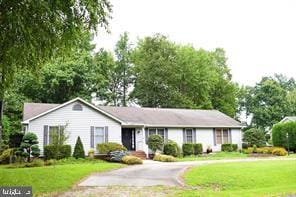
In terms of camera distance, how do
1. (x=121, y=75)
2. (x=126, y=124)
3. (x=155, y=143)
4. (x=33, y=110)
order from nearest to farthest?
(x=33, y=110) < (x=126, y=124) < (x=155, y=143) < (x=121, y=75)

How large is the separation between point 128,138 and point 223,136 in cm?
923

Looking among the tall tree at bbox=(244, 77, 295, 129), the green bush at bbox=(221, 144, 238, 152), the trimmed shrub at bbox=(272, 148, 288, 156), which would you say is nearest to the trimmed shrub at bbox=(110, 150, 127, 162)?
the green bush at bbox=(221, 144, 238, 152)

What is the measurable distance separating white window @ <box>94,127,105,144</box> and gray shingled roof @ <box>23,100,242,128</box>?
161cm

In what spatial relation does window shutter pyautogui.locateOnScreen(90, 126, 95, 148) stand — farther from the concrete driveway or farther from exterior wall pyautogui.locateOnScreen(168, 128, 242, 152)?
the concrete driveway

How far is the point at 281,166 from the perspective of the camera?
59.6 feet

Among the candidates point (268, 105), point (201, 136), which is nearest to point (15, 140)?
point (201, 136)

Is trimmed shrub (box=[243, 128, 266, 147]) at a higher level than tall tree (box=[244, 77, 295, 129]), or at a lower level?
lower

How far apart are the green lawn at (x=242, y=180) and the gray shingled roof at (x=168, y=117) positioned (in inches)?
495

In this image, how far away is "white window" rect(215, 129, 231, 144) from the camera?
32481 mm

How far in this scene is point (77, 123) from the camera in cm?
2595

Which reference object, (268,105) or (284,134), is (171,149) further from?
(268,105)

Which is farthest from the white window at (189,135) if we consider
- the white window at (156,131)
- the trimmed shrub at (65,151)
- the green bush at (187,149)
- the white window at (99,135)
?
the trimmed shrub at (65,151)

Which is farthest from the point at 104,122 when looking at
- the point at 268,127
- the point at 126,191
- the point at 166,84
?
the point at 268,127

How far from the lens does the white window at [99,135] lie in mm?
26438
